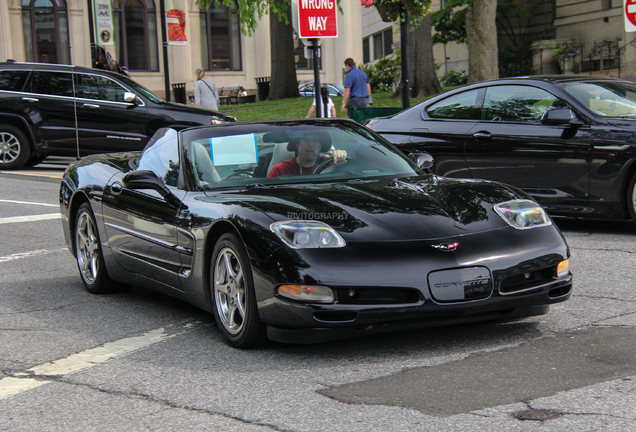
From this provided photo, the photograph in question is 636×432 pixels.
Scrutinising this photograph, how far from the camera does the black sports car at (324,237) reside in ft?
14.3

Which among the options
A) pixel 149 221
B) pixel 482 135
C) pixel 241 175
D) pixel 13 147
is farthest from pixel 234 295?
pixel 13 147

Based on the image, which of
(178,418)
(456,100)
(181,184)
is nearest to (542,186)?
(456,100)

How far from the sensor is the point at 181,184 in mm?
5590

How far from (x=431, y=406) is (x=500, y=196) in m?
1.78

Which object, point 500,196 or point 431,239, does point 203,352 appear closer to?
point 431,239

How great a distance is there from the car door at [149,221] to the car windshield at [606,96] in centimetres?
445

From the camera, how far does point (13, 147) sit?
16516mm

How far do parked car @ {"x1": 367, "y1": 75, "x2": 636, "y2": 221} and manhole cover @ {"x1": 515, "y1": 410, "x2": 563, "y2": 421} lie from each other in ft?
16.6

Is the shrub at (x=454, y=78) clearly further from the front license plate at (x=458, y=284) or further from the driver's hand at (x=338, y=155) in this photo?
the front license plate at (x=458, y=284)

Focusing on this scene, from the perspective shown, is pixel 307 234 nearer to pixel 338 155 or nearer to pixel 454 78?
pixel 338 155

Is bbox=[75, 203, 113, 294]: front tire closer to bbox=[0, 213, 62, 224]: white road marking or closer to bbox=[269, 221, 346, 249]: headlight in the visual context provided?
bbox=[269, 221, 346, 249]: headlight

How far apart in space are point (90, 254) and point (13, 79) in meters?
10.7

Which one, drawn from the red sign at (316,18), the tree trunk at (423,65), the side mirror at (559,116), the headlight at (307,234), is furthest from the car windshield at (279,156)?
the tree trunk at (423,65)

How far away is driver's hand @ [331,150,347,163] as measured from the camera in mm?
5785
